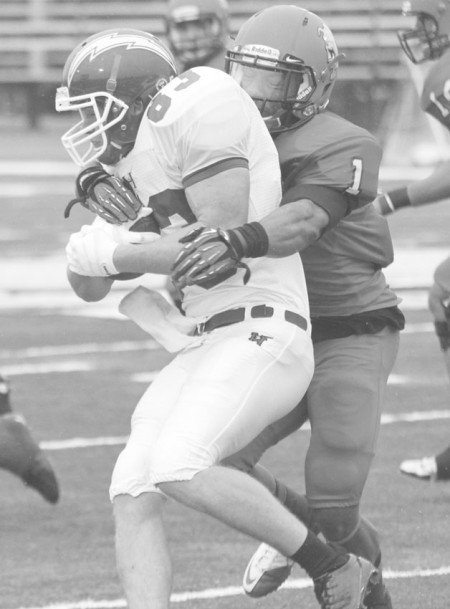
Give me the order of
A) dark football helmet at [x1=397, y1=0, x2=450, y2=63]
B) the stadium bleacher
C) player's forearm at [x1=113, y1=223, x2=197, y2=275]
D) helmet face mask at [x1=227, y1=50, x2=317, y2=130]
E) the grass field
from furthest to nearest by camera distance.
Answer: the stadium bleacher, dark football helmet at [x1=397, y1=0, x2=450, y2=63], the grass field, helmet face mask at [x1=227, y1=50, x2=317, y2=130], player's forearm at [x1=113, y1=223, x2=197, y2=275]

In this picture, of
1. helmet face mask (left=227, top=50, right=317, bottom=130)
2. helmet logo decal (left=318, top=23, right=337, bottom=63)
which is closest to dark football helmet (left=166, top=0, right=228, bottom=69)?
helmet logo decal (left=318, top=23, right=337, bottom=63)

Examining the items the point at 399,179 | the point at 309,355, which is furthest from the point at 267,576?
the point at 399,179

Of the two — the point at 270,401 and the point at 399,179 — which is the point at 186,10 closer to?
the point at 270,401

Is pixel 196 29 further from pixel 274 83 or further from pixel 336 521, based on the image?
pixel 336 521

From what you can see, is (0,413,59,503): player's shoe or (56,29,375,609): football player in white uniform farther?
(0,413,59,503): player's shoe

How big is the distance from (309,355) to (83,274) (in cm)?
60

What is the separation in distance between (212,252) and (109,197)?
0.42 metres

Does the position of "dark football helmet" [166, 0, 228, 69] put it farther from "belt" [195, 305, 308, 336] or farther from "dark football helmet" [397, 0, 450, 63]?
"belt" [195, 305, 308, 336]

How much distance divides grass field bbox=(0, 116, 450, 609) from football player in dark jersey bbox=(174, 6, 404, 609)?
17.2 inches

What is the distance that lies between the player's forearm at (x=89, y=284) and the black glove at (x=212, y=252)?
1.43 ft

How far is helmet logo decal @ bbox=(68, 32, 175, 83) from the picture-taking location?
12.1 feet

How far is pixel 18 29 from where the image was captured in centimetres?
2541

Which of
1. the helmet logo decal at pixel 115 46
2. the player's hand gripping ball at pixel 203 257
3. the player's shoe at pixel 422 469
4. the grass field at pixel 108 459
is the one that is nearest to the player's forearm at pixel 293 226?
the player's hand gripping ball at pixel 203 257

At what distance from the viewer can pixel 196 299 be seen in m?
3.67
